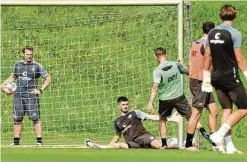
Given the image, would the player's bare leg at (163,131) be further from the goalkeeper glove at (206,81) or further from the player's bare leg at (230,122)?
the player's bare leg at (230,122)

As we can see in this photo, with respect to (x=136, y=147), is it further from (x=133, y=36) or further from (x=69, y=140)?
(x=133, y=36)

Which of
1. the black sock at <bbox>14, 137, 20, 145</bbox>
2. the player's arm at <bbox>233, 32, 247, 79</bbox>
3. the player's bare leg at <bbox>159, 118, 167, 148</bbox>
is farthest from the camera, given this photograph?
the black sock at <bbox>14, 137, 20, 145</bbox>

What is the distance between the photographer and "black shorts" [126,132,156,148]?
14.9 m

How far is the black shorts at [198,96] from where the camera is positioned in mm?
14305

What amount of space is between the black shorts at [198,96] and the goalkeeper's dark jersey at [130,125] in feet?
3.10

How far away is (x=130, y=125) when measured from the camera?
15078mm

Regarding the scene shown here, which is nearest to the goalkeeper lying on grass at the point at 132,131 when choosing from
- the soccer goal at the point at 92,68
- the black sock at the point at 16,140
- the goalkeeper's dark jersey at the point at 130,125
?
the goalkeeper's dark jersey at the point at 130,125

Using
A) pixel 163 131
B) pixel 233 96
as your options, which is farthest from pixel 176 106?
pixel 233 96

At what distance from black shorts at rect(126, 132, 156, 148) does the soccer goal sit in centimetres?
219

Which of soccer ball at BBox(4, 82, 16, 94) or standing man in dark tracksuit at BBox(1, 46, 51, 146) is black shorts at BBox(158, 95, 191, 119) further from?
soccer ball at BBox(4, 82, 16, 94)

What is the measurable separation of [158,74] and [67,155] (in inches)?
107

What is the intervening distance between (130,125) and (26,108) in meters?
2.18

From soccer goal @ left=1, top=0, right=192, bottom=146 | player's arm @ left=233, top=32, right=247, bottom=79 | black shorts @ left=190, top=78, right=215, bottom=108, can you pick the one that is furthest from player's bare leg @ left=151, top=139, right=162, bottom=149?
player's arm @ left=233, top=32, right=247, bottom=79

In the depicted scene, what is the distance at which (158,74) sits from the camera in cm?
1480
